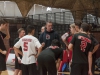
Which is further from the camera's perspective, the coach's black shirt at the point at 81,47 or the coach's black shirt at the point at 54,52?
the coach's black shirt at the point at 54,52

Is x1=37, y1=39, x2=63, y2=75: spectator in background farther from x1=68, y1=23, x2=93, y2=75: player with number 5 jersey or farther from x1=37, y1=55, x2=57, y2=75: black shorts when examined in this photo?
x1=68, y1=23, x2=93, y2=75: player with number 5 jersey

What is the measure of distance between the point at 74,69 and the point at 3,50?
2023 mm

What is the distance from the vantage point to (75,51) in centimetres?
568

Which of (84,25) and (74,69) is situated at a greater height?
(84,25)

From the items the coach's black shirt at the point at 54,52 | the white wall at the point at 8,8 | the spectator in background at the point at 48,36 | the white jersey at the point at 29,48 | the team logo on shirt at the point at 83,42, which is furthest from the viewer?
the white wall at the point at 8,8

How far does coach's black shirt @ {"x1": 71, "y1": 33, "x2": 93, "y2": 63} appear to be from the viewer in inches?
220

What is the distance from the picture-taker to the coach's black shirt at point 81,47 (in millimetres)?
5578

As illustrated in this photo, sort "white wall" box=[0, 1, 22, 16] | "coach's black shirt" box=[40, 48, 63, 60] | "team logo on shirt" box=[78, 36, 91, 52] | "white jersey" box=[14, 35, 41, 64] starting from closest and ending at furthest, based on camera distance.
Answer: "team logo on shirt" box=[78, 36, 91, 52], "coach's black shirt" box=[40, 48, 63, 60], "white jersey" box=[14, 35, 41, 64], "white wall" box=[0, 1, 22, 16]

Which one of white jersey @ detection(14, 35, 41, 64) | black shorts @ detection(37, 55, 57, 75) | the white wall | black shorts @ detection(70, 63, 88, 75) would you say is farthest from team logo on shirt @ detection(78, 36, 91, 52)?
the white wall

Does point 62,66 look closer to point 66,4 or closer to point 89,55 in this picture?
point 66,4

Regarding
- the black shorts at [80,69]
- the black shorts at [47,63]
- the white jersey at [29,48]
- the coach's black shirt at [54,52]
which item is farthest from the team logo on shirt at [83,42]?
the white jersey at [29,48]

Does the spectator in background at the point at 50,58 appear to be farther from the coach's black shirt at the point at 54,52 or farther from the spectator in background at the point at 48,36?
the spectator in background at the point at 48,36

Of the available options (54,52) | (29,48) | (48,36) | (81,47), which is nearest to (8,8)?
(48,36)

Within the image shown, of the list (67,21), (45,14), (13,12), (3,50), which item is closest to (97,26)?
(67,21)
